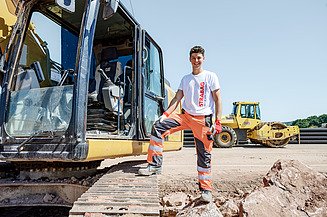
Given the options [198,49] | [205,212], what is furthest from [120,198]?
[198,49]

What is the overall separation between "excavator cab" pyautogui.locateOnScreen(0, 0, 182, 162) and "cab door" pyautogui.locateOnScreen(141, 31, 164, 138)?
14 mm

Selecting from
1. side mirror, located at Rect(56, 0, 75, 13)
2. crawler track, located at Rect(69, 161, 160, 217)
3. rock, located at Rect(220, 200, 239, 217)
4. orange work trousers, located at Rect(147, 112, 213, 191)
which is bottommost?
rock, located at Rect(220, 200, 239, 217)

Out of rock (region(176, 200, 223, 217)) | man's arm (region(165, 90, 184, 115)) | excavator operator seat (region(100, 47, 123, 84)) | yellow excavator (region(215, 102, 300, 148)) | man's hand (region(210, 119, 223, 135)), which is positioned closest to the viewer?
rock (region(176, 200, 223, 217))

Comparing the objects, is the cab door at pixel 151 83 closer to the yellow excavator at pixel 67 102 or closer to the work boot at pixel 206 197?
the yellow excavator at pixel 67 102

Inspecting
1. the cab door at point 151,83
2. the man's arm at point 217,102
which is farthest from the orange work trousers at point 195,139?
the cab door at point 151,83

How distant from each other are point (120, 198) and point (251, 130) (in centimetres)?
1481

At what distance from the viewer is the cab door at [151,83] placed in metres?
4.25

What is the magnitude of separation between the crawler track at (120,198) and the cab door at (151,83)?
113cm

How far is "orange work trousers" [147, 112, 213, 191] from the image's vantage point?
11.0 feet

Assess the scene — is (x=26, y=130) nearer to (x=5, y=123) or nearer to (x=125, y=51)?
(x=5, y=123)

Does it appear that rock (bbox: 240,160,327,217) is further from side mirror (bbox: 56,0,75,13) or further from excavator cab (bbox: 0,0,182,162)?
side mirror (bbox: 56,0,75,13)

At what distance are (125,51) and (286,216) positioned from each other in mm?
3750

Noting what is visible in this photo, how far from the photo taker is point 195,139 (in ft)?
11.6

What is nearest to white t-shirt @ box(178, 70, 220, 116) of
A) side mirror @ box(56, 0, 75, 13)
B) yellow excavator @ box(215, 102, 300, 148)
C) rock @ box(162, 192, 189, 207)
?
rock @ box(162, 192, 189, 207)
